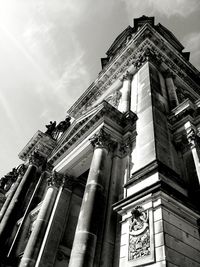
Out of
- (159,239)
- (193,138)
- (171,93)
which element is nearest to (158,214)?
(159,239)

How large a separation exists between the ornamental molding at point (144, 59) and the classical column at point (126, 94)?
45.7 inches

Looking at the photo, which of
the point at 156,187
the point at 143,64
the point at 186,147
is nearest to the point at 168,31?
the point at 143,64

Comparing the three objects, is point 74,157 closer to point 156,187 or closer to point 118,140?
point 118,140

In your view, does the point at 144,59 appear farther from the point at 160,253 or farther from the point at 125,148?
the point at 160,253

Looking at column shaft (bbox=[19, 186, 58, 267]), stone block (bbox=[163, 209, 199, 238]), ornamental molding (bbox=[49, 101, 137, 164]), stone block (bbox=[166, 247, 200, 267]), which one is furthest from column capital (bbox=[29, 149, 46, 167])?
stone block (bbox=[166, 247, 200, 267])

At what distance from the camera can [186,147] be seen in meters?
11.7

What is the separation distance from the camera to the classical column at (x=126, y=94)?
661 inches

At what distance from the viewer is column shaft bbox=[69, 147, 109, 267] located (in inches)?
317

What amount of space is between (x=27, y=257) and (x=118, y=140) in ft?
26.9

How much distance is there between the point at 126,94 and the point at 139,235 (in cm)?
1285

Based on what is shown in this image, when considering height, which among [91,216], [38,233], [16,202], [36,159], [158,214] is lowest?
[158,214]

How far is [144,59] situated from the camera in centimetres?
1831

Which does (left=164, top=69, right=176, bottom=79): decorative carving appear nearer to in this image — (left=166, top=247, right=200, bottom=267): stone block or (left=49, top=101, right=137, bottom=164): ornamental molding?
(left=49, top=101, right=137, bottom=164): ornamental molding

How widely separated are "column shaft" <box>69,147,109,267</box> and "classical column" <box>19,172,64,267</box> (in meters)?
5.13
